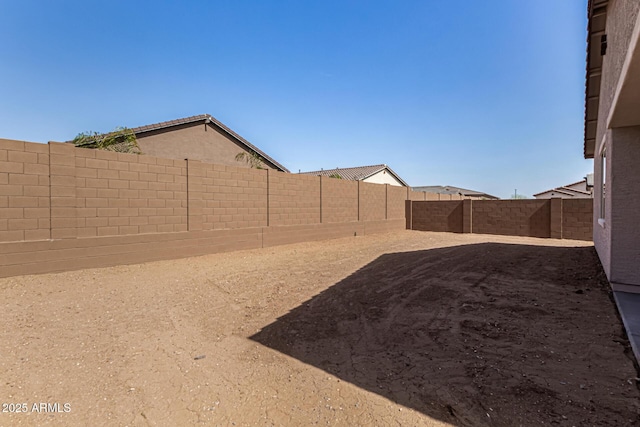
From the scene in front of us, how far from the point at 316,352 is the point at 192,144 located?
16.8 m

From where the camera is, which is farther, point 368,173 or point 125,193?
point 368,173

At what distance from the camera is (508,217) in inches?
607

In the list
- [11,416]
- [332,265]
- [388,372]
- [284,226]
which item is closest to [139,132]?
[284,226]

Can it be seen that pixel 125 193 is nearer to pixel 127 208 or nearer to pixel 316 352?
→ pixel 127 208

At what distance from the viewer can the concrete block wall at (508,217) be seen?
1346cm

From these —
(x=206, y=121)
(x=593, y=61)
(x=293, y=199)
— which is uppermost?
(x=206, y=121)

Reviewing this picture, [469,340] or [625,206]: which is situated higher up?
[625,206]

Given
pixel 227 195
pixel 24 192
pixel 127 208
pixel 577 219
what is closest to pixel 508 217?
pixel 577 219

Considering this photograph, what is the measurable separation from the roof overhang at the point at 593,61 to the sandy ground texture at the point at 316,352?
4.34 metres

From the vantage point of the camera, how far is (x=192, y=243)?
28.7 ft

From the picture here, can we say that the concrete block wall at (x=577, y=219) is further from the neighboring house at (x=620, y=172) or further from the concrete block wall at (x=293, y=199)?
the concrete block wall at (x=293, y=199)

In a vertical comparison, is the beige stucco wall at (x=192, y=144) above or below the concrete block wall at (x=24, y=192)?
above

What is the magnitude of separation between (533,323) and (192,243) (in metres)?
8.12

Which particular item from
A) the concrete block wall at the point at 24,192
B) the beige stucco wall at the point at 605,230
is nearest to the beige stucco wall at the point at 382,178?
the beige stucco wall at the point at 605,230
